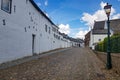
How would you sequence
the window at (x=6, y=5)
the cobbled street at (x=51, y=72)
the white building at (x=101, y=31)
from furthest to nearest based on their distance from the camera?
the white building at (x=101, y=31)
the window at (x=6, y=5)
the cobbled street at (x=51, y=72)

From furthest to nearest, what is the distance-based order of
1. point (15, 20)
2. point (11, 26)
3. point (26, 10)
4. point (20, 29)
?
point (26, 10) < point (20, 29) < point (15, 20) < point (11, 26)

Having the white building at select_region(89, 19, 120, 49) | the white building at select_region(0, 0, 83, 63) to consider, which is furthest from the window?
the white building at select_region(89, 19, 120, 49)

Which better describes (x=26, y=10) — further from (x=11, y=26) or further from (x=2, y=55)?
(x=2, y=55)

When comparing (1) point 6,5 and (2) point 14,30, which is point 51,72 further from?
(1) point 6,5

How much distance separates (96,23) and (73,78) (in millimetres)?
72480

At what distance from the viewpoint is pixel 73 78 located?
360 inches

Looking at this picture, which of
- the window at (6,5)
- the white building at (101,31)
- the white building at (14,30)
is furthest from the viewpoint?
the white building at (101,31)

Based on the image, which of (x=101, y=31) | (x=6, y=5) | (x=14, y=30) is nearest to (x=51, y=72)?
(x=14, y=30)

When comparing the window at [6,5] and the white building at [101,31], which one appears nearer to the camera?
the window at [6,5]

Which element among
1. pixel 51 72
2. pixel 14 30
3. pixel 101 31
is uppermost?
pixel 101 31

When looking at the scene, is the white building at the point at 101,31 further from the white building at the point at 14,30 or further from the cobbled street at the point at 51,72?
the cobbled street at the point at 51,72

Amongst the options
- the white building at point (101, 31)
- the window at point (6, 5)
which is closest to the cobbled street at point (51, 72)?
the window at point (6, 5)

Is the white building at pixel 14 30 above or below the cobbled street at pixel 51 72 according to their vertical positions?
above

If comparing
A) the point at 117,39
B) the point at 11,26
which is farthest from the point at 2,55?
the point at 117,39
